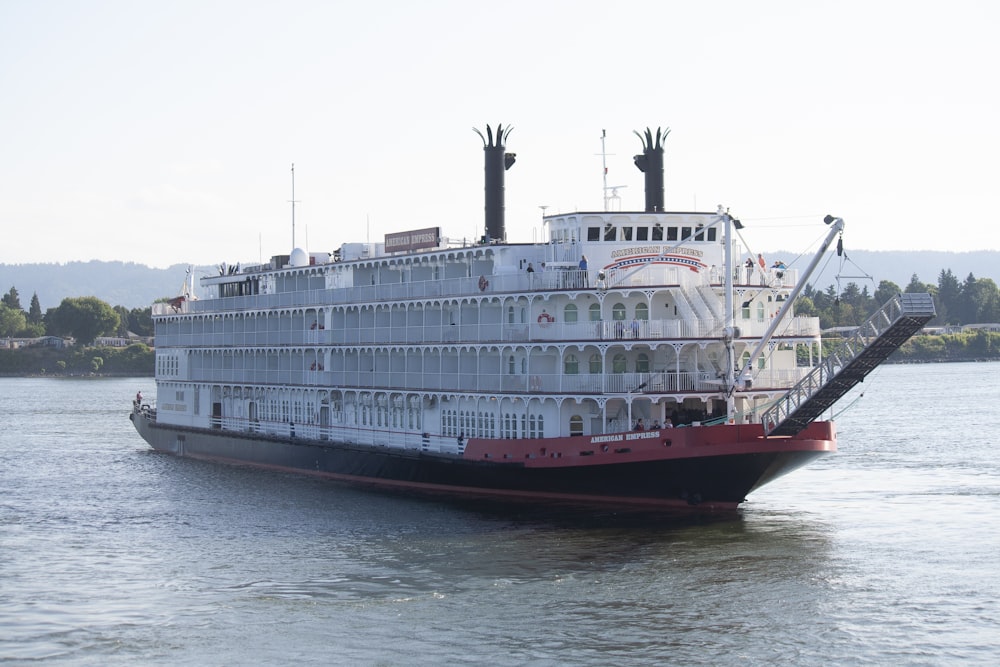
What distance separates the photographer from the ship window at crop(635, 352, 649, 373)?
4334 cm

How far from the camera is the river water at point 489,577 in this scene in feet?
91.6

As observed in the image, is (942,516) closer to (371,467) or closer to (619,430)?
(619,430)

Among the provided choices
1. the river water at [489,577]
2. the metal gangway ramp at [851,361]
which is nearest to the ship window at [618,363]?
the river water at [489,577]

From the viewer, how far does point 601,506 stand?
142 ft

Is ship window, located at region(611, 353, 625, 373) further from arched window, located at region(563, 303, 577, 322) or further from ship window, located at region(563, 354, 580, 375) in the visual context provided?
arched window, located at region(563, 303, 577, 322)

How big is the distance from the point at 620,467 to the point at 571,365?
453 centimetres

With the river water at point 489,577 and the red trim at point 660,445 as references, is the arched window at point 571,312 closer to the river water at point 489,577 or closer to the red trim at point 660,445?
the red trim at point 660,445

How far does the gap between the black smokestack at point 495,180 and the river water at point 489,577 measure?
11399 millimetres

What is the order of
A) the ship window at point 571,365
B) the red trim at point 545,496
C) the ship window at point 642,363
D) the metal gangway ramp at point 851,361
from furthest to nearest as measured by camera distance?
the ship window at point 571,365 < the ship window at point 642,363 < the red trim at point 545,496 < the metal gangway ramp at point 851,361

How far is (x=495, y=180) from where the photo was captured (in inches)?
2014

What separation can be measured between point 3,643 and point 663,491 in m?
20.9

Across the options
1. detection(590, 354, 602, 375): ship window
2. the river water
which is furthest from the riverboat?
the river water

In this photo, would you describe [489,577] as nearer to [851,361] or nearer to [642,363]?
[851,361]

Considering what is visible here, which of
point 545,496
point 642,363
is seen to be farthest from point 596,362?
point 545,496
